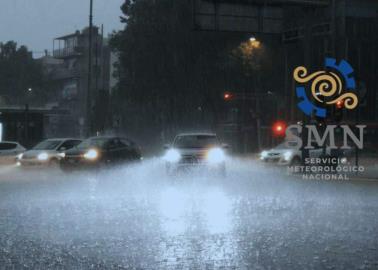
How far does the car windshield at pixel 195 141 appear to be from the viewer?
2807cm

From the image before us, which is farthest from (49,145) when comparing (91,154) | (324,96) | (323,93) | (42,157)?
(324,96)

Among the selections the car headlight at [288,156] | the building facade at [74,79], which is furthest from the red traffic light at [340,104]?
the building facade at [74,79]

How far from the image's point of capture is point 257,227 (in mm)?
12969

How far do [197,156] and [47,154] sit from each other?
36.2ft

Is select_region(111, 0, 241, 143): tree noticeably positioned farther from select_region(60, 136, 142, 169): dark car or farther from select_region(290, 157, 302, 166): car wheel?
select_region(60, 136, 142, 169): dark car

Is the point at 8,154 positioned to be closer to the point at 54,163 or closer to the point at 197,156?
the point at 54,163

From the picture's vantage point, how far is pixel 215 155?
27391 mm

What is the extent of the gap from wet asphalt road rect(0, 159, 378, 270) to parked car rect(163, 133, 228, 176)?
3.38 m

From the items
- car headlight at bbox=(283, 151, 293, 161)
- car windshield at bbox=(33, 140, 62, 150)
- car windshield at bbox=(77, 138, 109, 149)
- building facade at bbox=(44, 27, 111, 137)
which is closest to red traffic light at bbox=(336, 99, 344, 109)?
car headlight at bbox=(283, 151, 293, 161)

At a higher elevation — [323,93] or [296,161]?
[323,93]

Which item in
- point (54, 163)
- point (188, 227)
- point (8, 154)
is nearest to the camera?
point (188, 227)

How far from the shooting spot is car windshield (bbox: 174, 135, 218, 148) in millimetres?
28067

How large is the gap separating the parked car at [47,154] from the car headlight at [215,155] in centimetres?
977

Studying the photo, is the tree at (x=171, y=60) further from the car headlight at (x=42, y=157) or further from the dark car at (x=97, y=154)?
the dark car at (x=97, y=154)
